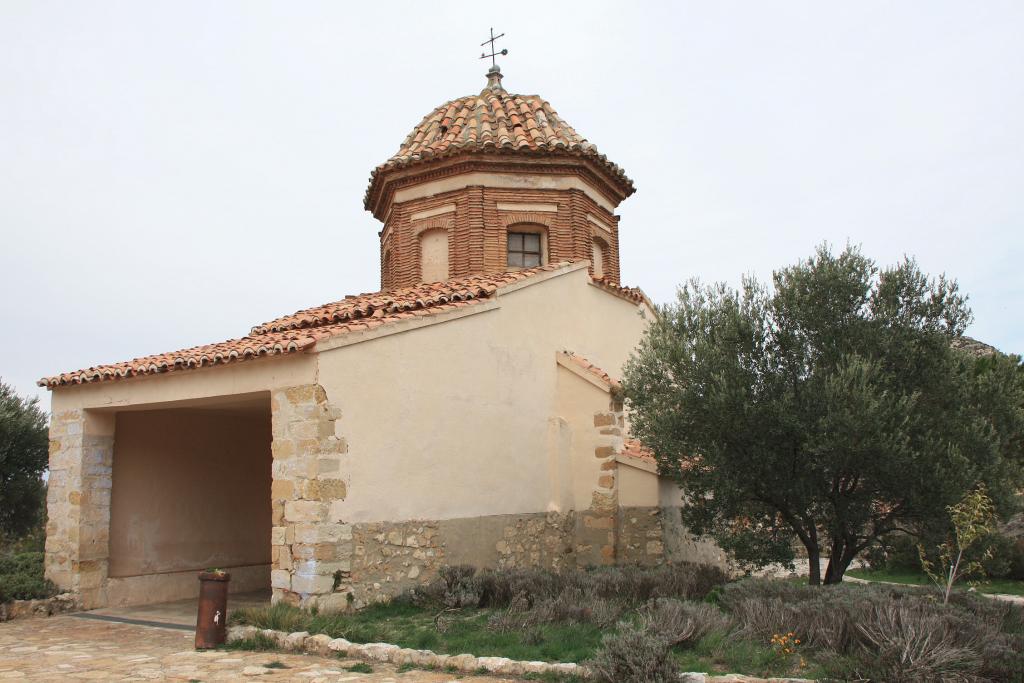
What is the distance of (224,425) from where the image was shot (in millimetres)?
13594

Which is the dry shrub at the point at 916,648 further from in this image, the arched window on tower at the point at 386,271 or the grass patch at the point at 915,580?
the arched window on tower at the point at 386,271

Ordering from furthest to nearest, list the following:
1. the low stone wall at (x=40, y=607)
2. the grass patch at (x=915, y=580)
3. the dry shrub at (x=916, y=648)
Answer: the grass patch at (x=915, y=580) < the low stone wall at (x=40, y=607) < the dry shrub at (x=916, y=648)

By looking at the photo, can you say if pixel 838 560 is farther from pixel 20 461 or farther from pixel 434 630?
pixel 20 461

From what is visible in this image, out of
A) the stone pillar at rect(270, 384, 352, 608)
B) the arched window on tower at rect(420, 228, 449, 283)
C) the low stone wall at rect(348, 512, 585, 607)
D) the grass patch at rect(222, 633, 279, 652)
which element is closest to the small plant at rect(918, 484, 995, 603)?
the low stone wall at rect(348, 512, 585, 607)

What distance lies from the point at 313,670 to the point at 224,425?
289 inches

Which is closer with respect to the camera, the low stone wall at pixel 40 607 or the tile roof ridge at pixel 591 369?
the low stone wall at pixel 40 607

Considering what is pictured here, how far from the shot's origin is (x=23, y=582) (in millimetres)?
10906

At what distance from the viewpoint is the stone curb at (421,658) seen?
6242 millimetres

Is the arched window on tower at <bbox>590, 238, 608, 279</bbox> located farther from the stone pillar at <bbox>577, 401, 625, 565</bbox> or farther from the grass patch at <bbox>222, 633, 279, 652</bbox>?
the grass patch at <bbox>222, 633, 279, 652</bbox>

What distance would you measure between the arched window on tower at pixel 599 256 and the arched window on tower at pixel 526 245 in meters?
1.13

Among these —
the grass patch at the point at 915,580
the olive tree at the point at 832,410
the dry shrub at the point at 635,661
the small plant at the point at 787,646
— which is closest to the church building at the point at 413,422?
the olive tree at the point at 832,410

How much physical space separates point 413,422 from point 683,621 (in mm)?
4242

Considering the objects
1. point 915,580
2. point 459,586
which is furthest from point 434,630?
point 915,580

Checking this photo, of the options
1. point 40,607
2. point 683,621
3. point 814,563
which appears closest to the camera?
point 683,621
